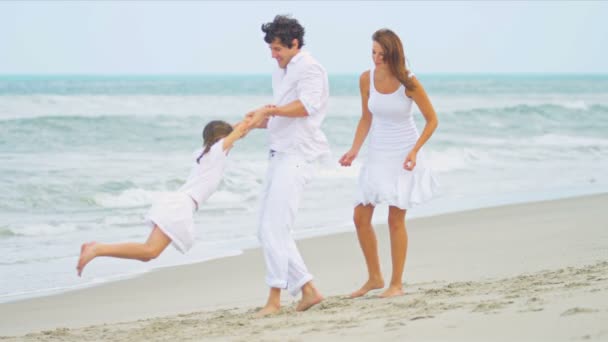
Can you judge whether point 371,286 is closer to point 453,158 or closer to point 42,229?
point 42,229

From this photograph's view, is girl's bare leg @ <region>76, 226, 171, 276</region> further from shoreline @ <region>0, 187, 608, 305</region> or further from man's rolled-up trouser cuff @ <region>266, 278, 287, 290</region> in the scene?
shoreline @ <region>0, 187, 608, 305</region>

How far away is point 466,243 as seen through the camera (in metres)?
8.72

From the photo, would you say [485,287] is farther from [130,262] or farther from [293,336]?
[130,262]

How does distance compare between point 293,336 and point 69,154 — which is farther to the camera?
point 69,154

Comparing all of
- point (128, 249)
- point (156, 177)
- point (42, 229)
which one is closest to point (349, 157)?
point (128, 249)

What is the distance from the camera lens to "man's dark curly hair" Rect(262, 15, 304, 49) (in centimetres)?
546

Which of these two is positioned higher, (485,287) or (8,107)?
(8,107)

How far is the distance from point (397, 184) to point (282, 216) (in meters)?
0.77

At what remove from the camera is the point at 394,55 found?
5695mm

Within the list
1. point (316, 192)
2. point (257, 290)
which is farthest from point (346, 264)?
point (316, 192)

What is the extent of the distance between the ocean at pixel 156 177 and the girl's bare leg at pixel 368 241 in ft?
1.36

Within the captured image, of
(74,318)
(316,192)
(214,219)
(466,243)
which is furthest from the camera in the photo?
(316,192)

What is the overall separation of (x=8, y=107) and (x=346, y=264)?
2082cm

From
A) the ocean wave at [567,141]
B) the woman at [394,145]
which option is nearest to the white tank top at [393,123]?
the woman at [394,145]
